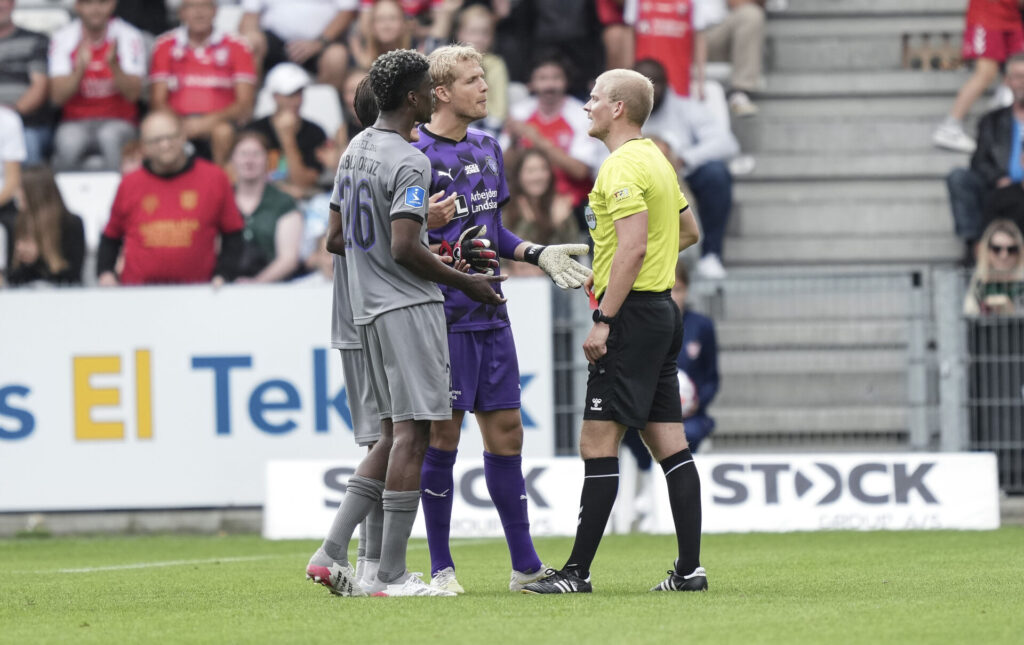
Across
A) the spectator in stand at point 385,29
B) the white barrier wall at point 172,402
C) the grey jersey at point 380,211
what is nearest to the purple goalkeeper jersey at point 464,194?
the grey jersey at point 380,211

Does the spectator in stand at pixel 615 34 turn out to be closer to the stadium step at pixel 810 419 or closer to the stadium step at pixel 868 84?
the stadium step at pixel 868 84

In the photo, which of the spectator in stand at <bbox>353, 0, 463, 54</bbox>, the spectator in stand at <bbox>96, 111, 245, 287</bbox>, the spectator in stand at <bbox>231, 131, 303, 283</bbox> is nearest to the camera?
the spectator in stand at <bbox>96, 111, 245, 287</bbox>

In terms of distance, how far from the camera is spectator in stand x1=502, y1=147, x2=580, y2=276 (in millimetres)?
13383

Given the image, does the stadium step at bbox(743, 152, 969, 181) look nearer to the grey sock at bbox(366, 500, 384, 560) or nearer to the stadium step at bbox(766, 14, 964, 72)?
the stadium step at bbox(766, 14, 964, 72)

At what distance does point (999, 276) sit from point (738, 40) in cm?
448

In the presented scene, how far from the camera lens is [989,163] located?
46.6ft

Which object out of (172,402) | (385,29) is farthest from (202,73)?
(172,402)

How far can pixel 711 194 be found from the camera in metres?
14.4

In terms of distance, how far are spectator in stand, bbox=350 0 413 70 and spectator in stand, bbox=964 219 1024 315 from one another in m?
5.09

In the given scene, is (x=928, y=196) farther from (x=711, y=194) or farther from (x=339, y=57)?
(x=339, y=57)

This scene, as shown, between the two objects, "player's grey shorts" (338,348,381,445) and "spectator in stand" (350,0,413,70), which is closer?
"player's grey shorts" (338,348,381,445)

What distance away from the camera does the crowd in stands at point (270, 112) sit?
13.5 meters

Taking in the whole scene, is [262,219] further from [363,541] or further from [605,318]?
[605,318]

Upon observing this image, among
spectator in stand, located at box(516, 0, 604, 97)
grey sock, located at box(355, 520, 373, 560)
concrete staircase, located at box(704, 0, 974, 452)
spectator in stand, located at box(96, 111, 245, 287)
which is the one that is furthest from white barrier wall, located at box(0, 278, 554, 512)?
grey sock, located at box(355, 520, 373, 560)
